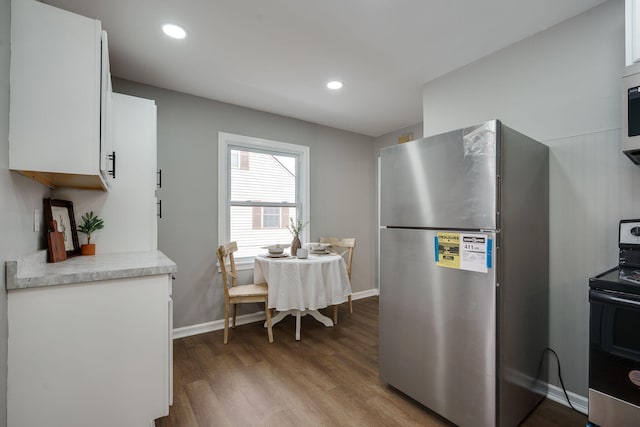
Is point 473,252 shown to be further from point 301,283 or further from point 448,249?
point 301,283

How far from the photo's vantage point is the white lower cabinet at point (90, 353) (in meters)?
1.30

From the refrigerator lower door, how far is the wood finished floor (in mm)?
215

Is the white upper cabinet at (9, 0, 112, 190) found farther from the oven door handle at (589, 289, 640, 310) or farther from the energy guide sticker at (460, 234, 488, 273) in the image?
the oven door handle at (589, 289, 640, 310)

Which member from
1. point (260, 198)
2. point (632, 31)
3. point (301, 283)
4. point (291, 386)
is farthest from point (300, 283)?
point (632, 31)

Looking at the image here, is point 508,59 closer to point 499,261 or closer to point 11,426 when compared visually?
point 499,261

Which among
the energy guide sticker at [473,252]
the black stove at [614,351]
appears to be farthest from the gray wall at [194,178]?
the black stove at [614,351]

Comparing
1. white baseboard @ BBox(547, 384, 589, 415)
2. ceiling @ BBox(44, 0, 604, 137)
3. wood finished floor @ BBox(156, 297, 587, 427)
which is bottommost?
wood finished floor @ BBox(156, 297, 587, 427)

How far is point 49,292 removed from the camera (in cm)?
135

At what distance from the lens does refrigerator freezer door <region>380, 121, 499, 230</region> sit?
1.54 m

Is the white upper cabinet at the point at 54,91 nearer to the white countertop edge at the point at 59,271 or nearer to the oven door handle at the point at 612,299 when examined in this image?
the white countertop edge at the point at 59,271

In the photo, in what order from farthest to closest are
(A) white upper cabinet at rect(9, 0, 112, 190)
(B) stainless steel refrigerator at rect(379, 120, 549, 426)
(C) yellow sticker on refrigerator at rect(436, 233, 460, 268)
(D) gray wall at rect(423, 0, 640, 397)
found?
(D) gray wall at rect(423, 0, 640, 397) < (C) yellow sticker on refrigerator at rect(436, 233, 460, 268) < (B) stainless steel refrigerator at rect(379, 120, 549, 426) < (A) white upper cabinet at rect(9, 0, 112, 190)

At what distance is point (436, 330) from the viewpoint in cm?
175

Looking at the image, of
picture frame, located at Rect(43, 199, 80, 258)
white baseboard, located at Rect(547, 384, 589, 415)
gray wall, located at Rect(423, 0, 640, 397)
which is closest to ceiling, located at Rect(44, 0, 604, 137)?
gray wall, located at Rect(423, 0, 640, 397)

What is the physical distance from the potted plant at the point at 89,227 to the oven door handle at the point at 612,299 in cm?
305
